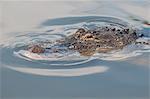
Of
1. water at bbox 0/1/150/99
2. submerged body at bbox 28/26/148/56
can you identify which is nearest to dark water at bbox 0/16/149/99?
water at bbox 0/1/150/99

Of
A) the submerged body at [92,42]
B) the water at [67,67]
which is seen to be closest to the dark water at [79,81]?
the water at [67,67]

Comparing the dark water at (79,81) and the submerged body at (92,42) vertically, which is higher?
the submerged body at (92,42)

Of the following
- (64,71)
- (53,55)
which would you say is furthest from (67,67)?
(53,55)

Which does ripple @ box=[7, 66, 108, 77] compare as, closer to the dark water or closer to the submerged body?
the dark water

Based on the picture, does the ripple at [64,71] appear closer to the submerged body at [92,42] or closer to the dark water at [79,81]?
the dark water at [79,81]

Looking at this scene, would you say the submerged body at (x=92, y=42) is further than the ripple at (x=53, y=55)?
Yes

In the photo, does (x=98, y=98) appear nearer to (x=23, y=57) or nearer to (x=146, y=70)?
(x=146, y=70)
